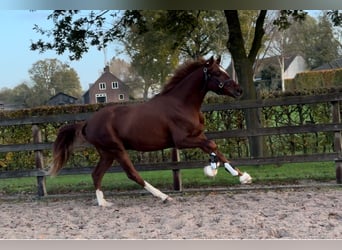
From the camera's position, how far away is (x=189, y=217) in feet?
13.0

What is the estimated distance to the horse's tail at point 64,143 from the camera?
191 inches

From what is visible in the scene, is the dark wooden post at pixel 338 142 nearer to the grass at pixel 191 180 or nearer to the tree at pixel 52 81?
the grass at pixel 191 180

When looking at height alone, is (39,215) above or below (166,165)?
below

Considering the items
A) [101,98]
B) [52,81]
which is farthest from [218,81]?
[52,81]

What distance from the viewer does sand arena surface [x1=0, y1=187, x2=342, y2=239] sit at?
345 cm

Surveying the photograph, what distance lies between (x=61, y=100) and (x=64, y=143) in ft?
5.05

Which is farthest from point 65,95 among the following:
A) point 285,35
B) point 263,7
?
point 285,35

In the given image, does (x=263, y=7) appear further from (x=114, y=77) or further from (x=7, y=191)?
(x=7, y=191)

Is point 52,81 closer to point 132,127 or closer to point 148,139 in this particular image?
point 132,127

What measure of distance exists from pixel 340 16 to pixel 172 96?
3.20 m

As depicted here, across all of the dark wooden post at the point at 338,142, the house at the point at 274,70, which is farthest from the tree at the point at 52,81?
the dark wooden post at the point at 338,142

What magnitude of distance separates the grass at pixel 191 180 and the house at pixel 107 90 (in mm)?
1243

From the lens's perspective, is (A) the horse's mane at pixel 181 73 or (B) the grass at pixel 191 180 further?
(B) the grass at pixel 191 180

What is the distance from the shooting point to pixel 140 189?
5.62 meters
